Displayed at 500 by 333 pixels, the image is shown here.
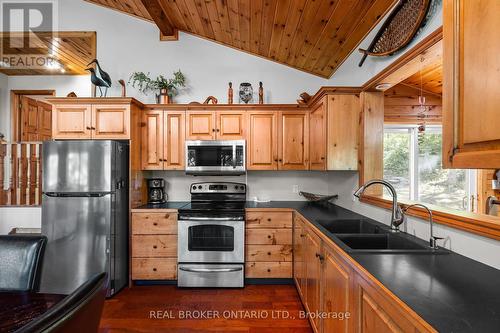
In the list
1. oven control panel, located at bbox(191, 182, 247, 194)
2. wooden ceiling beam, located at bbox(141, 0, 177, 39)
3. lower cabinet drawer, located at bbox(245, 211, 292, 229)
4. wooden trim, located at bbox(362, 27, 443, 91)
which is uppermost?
wooden ceiling beam, located at bbox(141, 0, 177, 39)

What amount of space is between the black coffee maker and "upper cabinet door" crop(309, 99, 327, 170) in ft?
6.38

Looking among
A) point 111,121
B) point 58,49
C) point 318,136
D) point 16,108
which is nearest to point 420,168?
point 318,136

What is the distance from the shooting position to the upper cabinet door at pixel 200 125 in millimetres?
3090

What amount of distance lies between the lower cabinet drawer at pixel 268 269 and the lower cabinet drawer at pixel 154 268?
2.75ft

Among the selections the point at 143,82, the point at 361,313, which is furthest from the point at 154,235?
the point at 361,313

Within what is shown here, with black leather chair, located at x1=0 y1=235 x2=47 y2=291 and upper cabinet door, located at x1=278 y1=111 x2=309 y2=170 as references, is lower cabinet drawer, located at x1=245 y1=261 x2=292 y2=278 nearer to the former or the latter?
upper cabinet door, located at x1=278 y1=111 x2=309 y2=170

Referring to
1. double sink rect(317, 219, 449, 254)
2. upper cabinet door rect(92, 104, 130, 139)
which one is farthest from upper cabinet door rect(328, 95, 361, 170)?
upper cabinet door rect(92, 104, 130, 139)

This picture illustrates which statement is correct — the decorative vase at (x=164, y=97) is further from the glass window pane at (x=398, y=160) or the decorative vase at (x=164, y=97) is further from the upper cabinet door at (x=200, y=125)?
the glass window pane at (x=398, y=160)

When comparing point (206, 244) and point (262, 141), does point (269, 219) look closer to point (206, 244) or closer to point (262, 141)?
point (206, 244)

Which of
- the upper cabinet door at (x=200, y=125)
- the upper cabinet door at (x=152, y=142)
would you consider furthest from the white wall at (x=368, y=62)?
the upper cabinet door at (x=152, y=142)

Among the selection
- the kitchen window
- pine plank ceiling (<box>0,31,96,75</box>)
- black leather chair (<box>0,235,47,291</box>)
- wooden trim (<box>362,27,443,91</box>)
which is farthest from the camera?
the kitchen window

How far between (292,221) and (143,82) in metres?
2.63

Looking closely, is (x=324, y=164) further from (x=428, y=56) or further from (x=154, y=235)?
(x=154, y=235)

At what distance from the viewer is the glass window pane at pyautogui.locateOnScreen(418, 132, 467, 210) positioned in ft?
11.4
